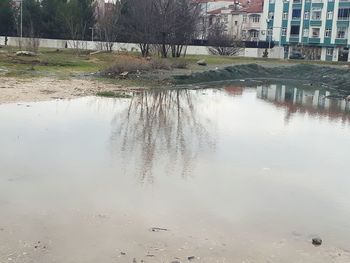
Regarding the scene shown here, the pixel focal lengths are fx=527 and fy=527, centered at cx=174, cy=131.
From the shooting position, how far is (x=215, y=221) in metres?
7.86

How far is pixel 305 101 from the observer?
26172mm

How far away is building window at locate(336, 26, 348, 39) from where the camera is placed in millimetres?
77688

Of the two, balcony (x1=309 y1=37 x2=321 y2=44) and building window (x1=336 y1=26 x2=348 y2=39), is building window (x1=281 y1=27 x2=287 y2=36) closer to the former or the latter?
balcony (x1=309 y1=37 x2=321 y2=44)

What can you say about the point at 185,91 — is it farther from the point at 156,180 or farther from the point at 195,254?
the point at 195,254

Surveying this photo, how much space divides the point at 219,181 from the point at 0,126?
21.5 feet

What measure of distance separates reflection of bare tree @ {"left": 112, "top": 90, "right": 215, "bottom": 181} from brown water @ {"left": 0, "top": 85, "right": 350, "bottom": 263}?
3cm

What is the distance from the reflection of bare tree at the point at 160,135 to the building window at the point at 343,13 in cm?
6297

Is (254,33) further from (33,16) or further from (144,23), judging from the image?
(144,23)

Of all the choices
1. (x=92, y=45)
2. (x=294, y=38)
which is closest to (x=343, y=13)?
(x=294, y=38)

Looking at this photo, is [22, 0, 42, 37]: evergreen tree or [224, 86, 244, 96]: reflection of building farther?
[22, 0, 42, 37]: evergreen tree

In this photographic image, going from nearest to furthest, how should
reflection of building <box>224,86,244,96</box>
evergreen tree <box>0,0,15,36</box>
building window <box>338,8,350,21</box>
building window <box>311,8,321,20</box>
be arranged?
reflection of building <box>224,86,244,96</box>, evergreen tree <box>0,0,15,36</box>, building window <box>338,8,350,21</box>, building window <box>311,8,321,20</box>

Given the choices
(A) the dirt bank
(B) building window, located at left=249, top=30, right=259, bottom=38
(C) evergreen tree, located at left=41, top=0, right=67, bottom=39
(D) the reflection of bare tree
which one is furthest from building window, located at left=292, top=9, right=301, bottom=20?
(D) the reflection of bare tree

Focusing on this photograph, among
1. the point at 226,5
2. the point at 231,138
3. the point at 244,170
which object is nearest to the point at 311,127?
the point at 231,138

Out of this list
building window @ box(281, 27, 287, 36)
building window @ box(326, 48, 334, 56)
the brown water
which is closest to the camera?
the brown water
